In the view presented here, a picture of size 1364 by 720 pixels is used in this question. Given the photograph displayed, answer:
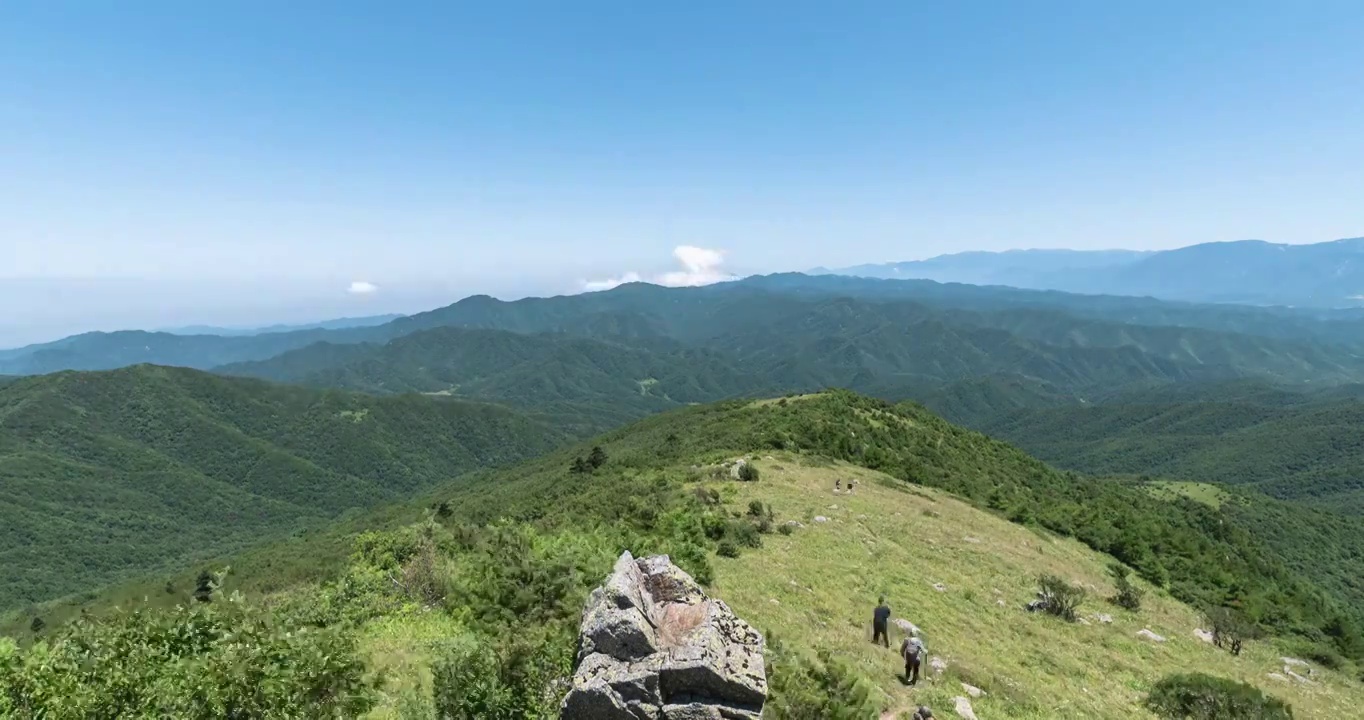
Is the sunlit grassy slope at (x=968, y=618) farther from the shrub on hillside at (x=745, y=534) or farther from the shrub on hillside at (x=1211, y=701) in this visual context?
the shrub on hillside at (x=1211, y=701)

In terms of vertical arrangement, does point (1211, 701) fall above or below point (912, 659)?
below

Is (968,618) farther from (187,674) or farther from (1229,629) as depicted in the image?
(187,674)

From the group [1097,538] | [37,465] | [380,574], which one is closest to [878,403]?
[1097,538]

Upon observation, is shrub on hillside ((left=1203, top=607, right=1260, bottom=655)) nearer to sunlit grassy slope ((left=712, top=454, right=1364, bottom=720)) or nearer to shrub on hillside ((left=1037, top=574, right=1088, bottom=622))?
sunlit grassy slope ((left=712, top=454, right=1364, bottom=720))

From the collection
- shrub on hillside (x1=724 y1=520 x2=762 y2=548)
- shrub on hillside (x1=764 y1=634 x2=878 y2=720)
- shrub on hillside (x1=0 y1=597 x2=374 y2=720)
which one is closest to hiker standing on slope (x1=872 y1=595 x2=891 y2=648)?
shrub on hillside (x1=764 y1=634 x2=878 y2=720)

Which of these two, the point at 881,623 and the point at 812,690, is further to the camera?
the point at 881,623

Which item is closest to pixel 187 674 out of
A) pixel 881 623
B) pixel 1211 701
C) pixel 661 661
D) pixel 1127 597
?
pixel 661 661

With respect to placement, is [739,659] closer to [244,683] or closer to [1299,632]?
[244,683]
